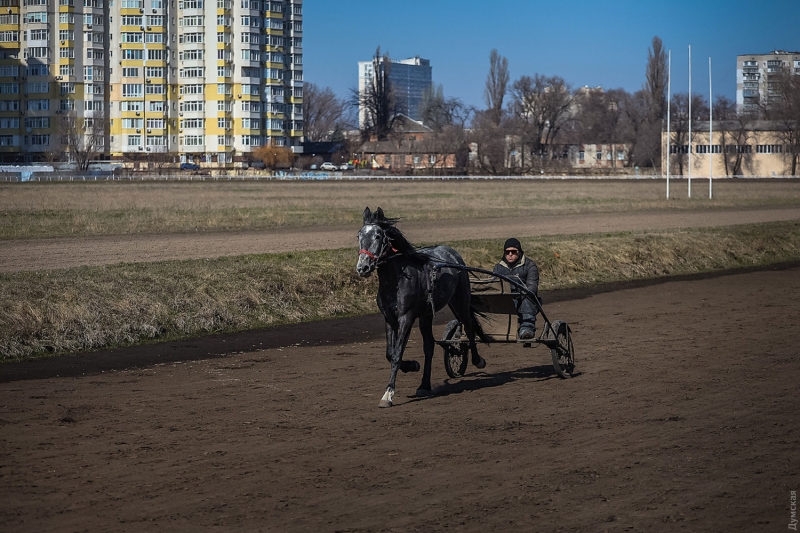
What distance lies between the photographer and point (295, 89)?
14225 cm

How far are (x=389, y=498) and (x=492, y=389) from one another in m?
4.62

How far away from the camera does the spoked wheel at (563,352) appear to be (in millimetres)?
12641

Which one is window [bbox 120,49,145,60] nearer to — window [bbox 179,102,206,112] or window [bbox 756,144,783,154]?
window [bbox 179,102,206,112]

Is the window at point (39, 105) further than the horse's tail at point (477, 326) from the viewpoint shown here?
Yes

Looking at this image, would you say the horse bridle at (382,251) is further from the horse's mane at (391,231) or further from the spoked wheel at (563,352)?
the spoked wheel at (563,352)

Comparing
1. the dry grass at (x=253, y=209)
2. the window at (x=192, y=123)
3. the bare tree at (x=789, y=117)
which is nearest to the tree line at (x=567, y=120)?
the bare tree at (x=789, y=117)

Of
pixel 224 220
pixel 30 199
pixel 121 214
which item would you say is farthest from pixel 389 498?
pixel 30 199

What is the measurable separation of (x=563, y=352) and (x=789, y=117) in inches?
4800

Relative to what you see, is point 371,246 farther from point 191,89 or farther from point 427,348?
point 191,89

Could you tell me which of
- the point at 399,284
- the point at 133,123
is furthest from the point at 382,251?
the point at 133,123

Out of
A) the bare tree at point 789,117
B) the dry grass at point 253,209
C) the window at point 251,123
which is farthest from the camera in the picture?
the window at point 251,123

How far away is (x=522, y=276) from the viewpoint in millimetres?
12922

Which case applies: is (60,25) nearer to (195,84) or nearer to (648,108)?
(195,84)

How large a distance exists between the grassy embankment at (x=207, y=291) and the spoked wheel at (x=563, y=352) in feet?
22.7
